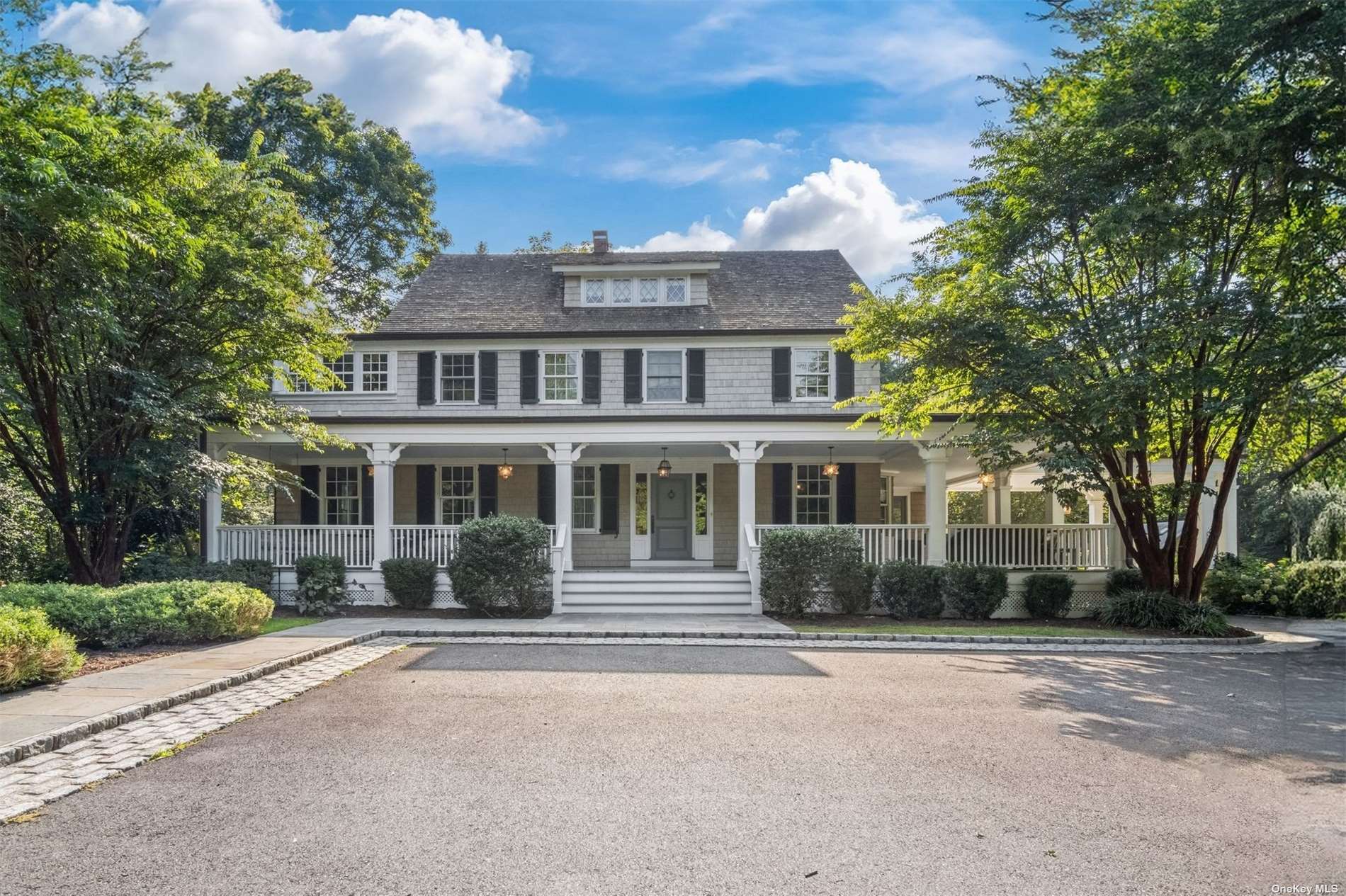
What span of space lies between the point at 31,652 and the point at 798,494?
556 inches

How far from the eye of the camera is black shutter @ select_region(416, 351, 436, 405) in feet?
56.3

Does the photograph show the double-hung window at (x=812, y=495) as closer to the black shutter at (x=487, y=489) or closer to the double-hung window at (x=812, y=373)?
the double-hung window at (x=812, y=373)

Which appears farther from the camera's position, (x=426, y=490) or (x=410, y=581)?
(x=426, y=490)

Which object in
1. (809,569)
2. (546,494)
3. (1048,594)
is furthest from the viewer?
(546,494)

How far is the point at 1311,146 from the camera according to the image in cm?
1023

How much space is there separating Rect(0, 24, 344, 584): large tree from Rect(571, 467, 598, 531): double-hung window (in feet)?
19.3

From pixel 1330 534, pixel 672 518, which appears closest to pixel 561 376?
pixel 672 518

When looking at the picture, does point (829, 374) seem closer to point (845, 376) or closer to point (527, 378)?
point (845, 376)

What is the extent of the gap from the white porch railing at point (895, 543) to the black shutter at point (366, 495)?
860cm

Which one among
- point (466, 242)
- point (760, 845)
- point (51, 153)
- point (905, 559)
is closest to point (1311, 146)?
point (905, 559)

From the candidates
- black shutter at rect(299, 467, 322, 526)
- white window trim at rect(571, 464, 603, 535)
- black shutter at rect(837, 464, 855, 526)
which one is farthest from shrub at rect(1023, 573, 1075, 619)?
black shutter at rect(299, 467, 322, 526)

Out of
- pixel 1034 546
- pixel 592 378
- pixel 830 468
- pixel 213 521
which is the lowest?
pixel 1034 546

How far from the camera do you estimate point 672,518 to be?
18.6 meters

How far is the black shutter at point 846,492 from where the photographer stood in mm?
17781
